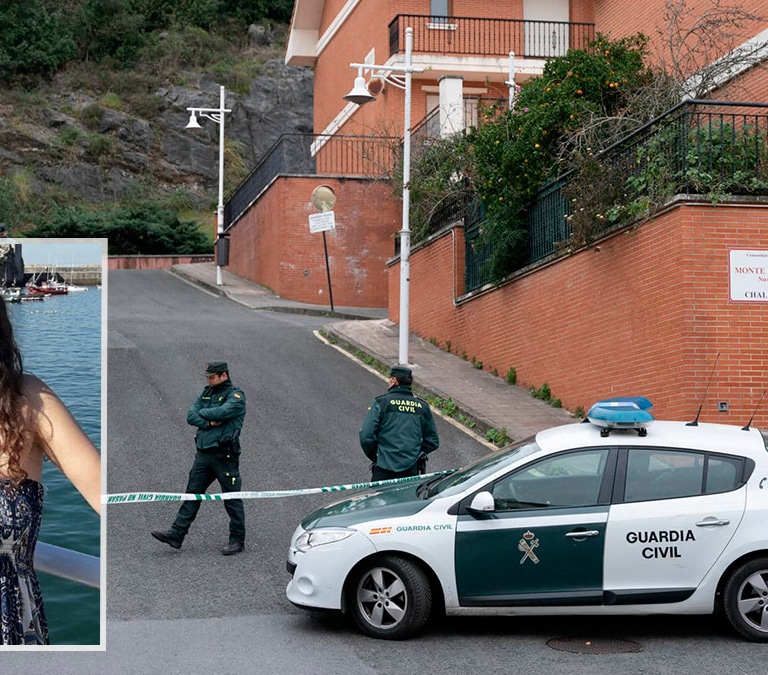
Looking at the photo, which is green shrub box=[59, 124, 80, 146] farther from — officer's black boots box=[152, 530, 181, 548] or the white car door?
the white car door

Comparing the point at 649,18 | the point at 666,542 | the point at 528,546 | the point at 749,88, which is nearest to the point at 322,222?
the point at 649,18

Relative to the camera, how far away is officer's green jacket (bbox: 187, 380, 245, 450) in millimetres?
10188

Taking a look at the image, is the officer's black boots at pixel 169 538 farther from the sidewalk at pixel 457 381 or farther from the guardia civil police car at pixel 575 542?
the sidewalk at pixel 457 381

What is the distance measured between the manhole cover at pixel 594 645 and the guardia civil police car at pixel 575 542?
0.22 metres

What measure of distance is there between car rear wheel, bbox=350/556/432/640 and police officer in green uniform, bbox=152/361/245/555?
2.33 meters

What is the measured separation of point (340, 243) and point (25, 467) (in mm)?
27149

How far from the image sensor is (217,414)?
1016 cm

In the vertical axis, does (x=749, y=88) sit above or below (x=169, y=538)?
above

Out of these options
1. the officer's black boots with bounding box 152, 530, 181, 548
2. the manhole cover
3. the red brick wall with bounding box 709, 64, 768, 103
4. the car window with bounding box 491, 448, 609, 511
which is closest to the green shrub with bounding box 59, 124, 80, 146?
the red brick wall with bounding box 709, 64, 768, 103

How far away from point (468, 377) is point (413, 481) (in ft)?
29.3

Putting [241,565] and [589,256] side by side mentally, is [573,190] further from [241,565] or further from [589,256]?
[241,565]

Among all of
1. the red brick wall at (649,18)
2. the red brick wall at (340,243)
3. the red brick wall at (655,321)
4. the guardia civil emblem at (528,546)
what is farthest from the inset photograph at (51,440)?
the red brick wall at (340,243)

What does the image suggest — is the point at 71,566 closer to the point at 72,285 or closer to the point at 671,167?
the point at 72,285

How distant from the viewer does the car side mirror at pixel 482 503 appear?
7.86 meters
